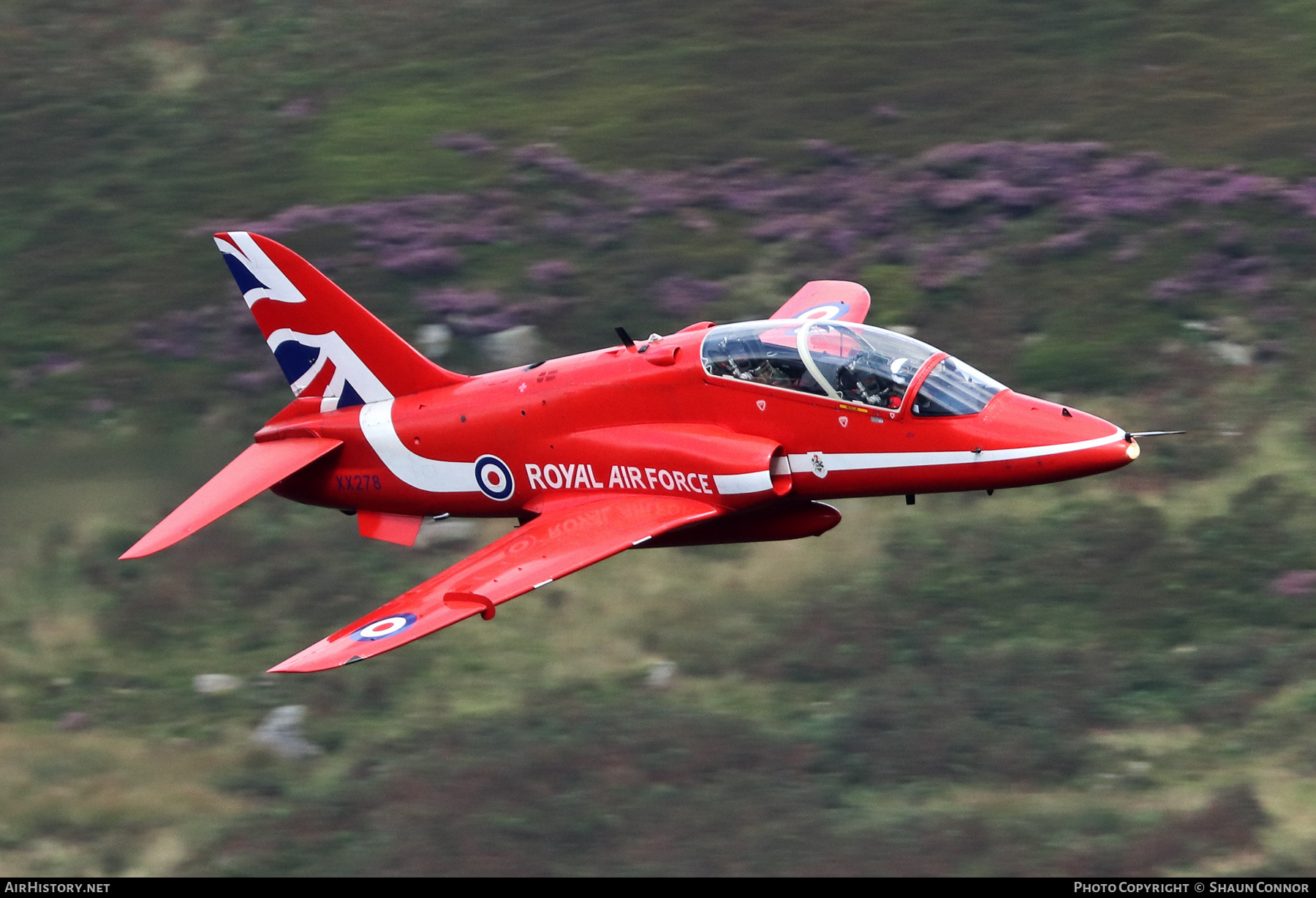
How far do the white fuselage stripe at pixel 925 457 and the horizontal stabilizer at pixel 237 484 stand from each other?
6.87 meters

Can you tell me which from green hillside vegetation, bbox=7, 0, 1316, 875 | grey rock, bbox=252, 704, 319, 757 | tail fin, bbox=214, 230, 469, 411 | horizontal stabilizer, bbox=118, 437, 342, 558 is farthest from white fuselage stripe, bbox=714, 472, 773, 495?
grey rock, bbox=252, 704, 319, 757

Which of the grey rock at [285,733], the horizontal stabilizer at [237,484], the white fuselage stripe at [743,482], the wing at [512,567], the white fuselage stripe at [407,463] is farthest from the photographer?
the grey rock at [285,733]

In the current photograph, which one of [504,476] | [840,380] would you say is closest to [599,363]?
[504,476]

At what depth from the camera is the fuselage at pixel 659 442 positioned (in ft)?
61.9

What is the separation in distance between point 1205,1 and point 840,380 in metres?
24.2

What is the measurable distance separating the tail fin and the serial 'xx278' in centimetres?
2

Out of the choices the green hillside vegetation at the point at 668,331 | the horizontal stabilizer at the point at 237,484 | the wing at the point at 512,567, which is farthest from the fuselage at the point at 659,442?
the green hillside vegetation at the point at 668,331

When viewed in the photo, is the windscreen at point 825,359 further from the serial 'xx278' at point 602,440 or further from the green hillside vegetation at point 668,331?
the green hillside vegetation at point 668,331

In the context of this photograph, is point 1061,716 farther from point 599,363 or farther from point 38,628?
point 38,628

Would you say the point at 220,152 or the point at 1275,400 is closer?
the point at 1275,400

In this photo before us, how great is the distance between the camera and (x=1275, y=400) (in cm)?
2830

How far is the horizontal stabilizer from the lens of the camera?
20.5m

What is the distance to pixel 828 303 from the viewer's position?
24.1 meters

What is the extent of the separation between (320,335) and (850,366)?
25.1 feet
